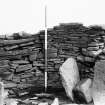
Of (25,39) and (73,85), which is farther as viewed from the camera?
(25,39)

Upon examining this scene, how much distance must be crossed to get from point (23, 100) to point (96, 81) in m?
1.65

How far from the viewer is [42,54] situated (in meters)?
6.48

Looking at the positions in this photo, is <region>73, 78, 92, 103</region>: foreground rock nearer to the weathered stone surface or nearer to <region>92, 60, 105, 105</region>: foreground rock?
<region>92, 60, 105, 105</region>: foreground rock

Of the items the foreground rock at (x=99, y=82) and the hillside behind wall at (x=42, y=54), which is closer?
the foreground rock at (x=99, y=82)

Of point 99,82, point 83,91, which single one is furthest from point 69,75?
point 99,82

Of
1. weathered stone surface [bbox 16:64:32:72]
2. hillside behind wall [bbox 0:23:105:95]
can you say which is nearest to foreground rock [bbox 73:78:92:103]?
hillside behind wall [bbox 0:23:105:95]

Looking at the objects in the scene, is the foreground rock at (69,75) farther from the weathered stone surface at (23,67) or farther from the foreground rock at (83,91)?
the weathered stone surface at (23,67)

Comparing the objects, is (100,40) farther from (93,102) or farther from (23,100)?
(23,100)

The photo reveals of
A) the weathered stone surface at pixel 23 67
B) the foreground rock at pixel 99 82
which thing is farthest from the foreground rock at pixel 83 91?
the weathered stone surface at pixel 23 67

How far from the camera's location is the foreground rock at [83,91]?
561 cm

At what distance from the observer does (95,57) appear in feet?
19.6

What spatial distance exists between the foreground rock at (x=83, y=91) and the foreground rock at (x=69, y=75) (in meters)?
0.14

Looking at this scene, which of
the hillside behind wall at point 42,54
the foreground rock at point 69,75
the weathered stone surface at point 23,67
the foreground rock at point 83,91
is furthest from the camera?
the weathered stone surface at point 23,67

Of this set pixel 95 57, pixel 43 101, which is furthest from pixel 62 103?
pixel 95 57
